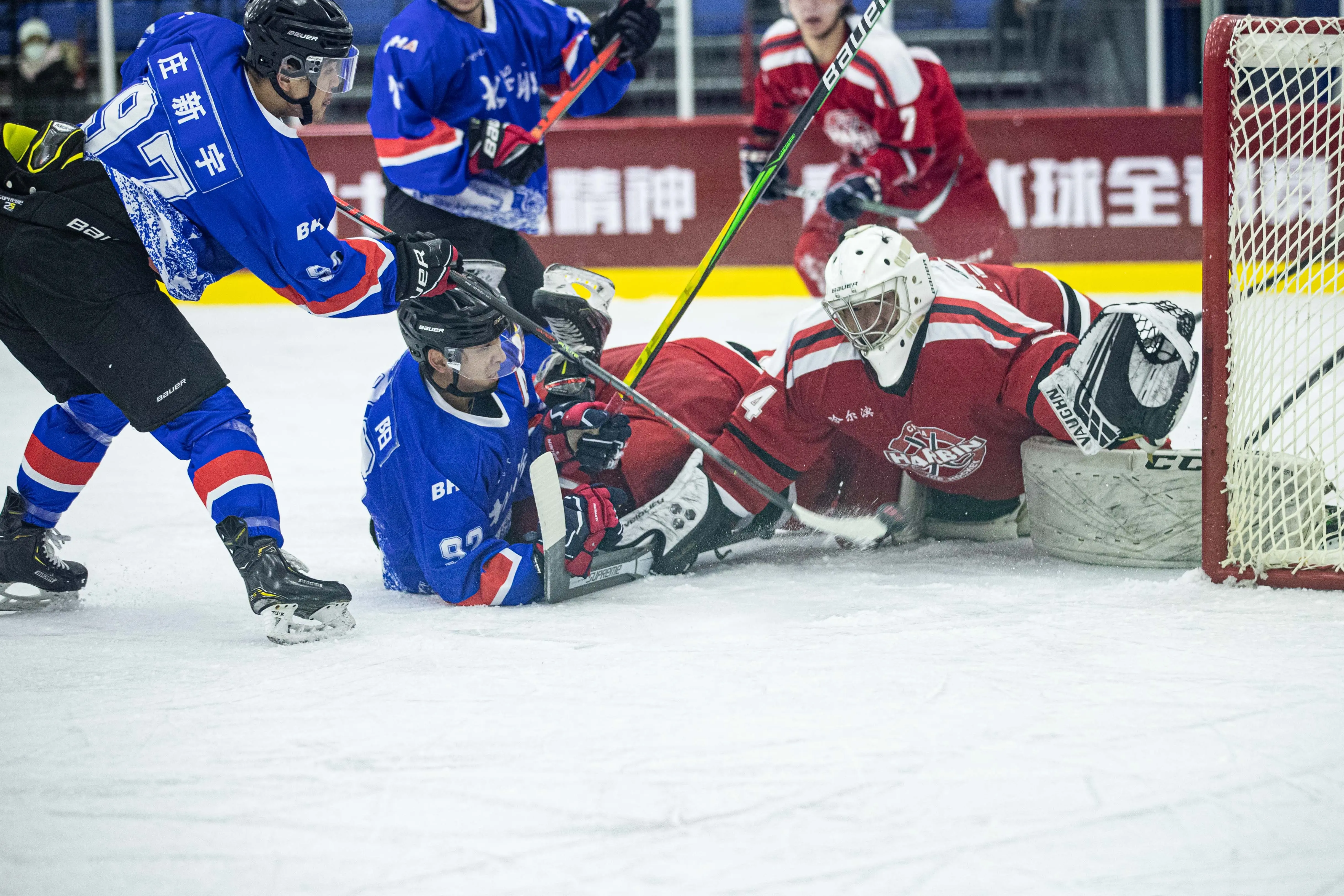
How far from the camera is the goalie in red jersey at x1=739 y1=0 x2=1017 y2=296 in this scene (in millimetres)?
4219

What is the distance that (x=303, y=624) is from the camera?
7.07 ft

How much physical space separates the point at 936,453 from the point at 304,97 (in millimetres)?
1279

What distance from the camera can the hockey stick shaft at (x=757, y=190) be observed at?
2.85 metres

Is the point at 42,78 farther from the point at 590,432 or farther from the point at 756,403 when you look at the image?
the point at 756,403

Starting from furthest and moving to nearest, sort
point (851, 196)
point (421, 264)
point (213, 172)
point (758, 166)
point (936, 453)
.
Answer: point (758, 166) → point (851, 196) → point (936, 453) → point (421, 264) → point (213, 172)

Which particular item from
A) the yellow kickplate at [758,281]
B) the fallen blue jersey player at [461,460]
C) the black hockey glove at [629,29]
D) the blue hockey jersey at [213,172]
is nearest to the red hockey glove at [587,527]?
the fallen blue jersey player at [461,460]

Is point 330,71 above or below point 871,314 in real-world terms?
above

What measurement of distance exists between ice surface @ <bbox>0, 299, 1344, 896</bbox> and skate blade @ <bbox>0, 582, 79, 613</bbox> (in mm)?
57

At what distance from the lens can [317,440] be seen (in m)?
4.06

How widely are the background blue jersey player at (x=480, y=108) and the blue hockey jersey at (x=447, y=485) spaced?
772 millimetres

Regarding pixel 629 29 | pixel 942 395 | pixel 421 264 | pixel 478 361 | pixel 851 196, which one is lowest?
pixel 942 395

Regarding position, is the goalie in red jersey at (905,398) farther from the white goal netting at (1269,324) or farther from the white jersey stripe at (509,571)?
the white jersey stripe at (509,571)

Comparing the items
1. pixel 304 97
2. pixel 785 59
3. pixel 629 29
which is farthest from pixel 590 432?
pixel 785 59

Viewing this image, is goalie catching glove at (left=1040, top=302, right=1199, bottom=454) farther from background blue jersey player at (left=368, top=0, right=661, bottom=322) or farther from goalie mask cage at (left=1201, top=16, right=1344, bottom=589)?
background blue jersey player at (left=368, top=0, right=661, bottom=322)
